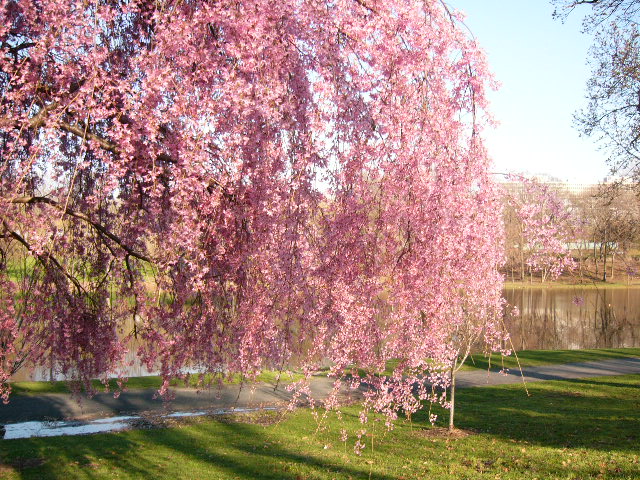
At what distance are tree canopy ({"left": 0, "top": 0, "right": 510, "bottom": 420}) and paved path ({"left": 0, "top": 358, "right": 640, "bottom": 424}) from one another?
6760mm

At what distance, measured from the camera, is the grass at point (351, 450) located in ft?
29.0

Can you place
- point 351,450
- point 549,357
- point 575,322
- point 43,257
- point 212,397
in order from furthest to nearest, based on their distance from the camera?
point 575,322 < point 549,357 < point 212,397 < point 351,450 < point 43,257

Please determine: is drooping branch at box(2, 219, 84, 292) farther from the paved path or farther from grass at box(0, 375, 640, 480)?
the paved path

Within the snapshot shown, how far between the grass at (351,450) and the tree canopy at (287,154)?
194 inches

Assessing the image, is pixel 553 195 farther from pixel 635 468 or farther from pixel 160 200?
pixel 160 200

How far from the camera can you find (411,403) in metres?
5.46

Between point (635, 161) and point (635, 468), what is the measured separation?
7.08 meters

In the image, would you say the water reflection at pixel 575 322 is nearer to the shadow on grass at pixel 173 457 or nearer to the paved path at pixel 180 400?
the paved path at pixel 180 400

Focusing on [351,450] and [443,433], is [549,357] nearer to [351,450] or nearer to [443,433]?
[443,433]

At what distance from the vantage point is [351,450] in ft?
Result: 34.9

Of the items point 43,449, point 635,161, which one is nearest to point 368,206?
point 43,449

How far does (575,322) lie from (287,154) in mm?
31635

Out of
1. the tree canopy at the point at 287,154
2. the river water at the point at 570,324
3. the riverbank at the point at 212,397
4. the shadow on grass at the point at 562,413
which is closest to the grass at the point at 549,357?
the riverbank at the point at 212,397

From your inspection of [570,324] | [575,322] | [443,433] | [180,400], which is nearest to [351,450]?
[443,433]
